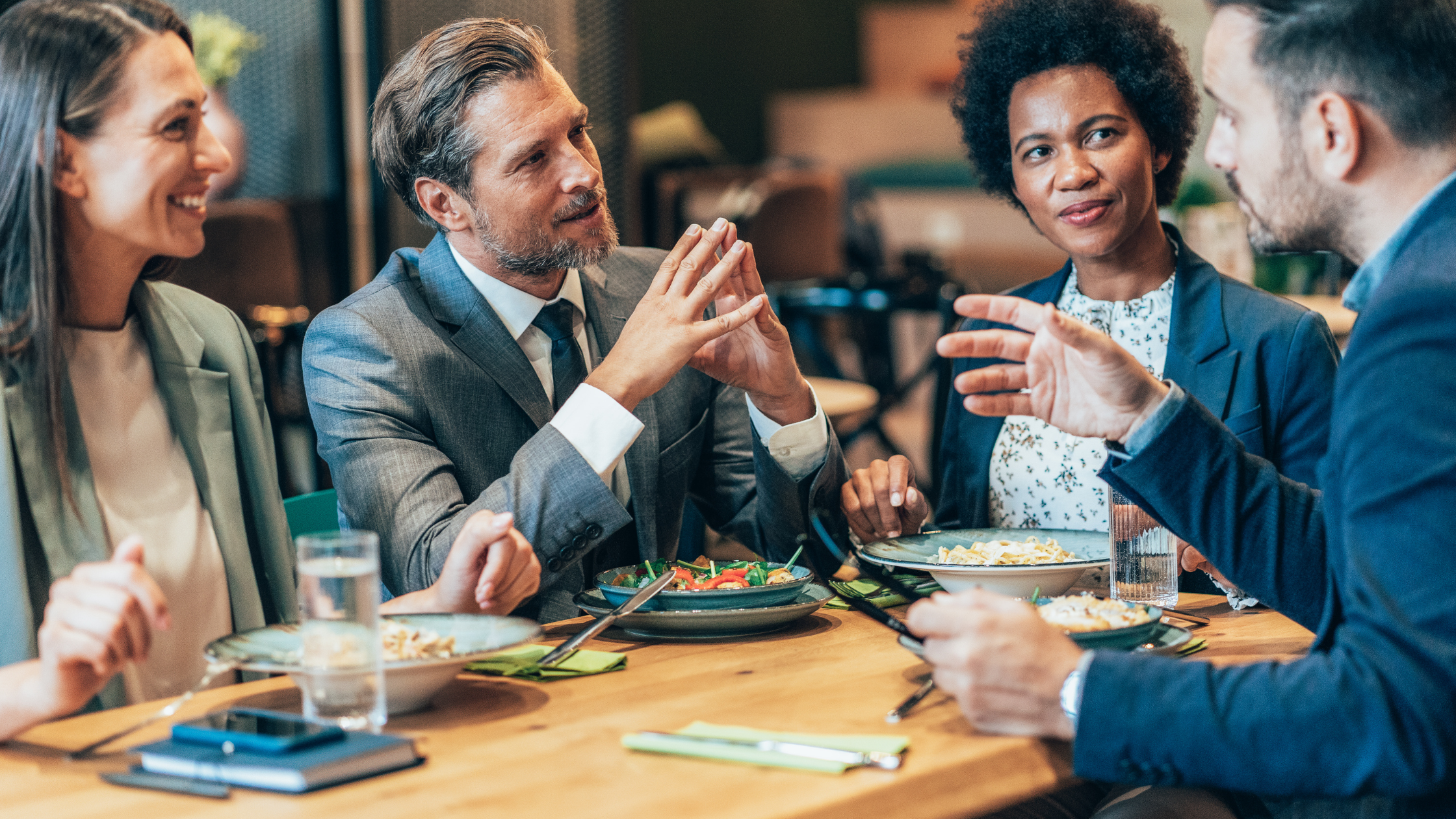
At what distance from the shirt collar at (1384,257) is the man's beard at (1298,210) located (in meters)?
0.04

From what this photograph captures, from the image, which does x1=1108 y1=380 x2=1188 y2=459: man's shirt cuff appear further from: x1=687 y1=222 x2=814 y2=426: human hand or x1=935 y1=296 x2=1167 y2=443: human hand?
x1=687 y1=222 x2=814 y2=426: human hand

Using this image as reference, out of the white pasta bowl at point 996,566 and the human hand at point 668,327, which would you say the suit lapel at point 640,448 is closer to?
the human hand at point 668,327

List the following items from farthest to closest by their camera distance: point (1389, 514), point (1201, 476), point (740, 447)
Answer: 1. point (740, 447)
2. point (1201, 476)
3. point (1389, 514)

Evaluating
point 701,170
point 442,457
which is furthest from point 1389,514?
point 701,170

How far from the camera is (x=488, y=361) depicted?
5.78ft

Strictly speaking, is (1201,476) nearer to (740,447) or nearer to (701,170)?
(740,447)

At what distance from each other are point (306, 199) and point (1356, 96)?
3.89 meters

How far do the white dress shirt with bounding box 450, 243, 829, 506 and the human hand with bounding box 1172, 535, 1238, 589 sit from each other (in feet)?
1.51

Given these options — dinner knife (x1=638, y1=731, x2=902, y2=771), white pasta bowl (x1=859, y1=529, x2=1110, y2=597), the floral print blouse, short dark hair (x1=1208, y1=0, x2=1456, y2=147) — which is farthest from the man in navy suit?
the floral print blouse

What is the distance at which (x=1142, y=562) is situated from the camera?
1.56 m

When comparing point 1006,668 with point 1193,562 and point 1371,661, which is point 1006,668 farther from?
point 1193,562

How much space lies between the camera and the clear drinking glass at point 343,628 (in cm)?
109

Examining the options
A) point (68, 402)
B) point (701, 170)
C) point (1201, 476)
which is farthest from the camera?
point (701, 170)

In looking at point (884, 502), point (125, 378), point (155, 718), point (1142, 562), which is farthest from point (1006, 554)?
point (125, 378)
